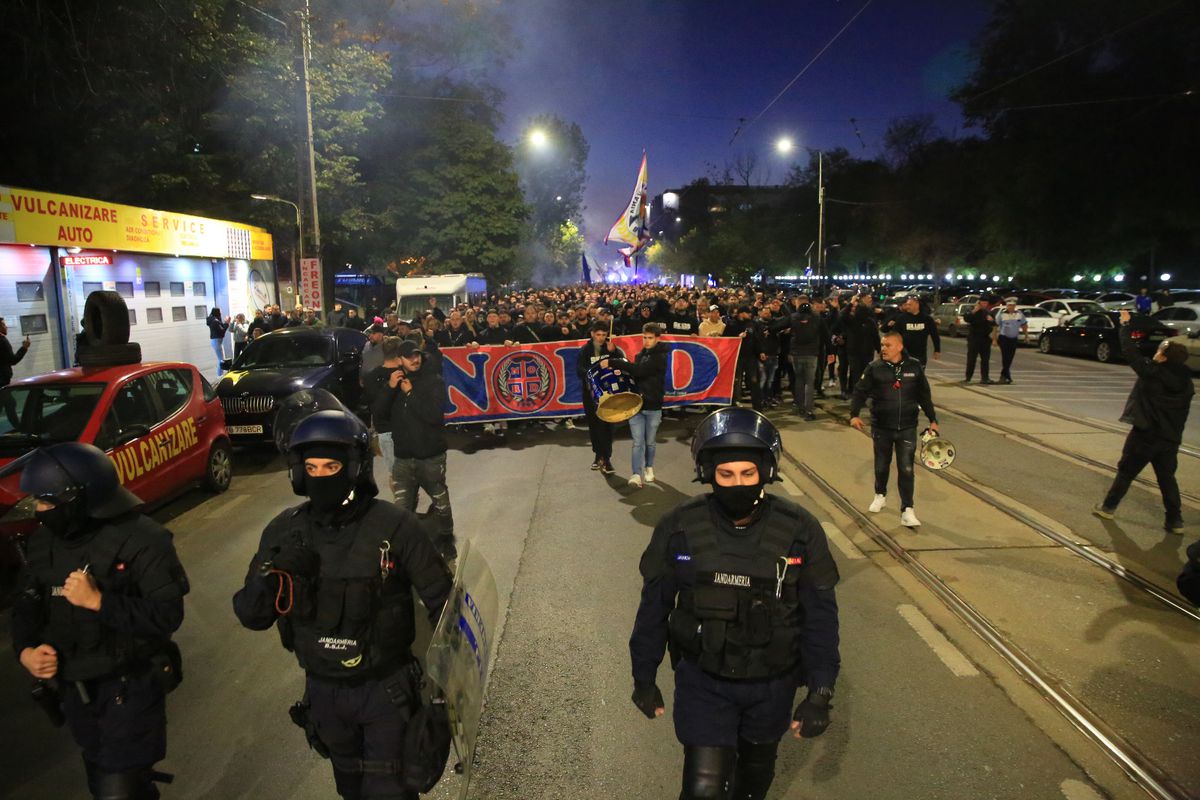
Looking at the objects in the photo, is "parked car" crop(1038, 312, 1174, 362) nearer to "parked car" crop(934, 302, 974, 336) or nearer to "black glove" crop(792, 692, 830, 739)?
"parked car" crop(934, 302, 974, 336)

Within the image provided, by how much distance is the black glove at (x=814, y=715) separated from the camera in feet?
8.98

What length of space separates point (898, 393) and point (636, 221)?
2758 cm

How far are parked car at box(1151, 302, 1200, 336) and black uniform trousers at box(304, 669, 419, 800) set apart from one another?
21787 millimetres

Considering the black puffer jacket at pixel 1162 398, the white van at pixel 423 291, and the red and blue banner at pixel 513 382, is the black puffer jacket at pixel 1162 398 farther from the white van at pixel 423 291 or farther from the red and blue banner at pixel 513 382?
the white van at pixel 423 291

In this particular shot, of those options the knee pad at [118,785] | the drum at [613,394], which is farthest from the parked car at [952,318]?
the knee pad at [118,785]

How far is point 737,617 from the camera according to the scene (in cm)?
272

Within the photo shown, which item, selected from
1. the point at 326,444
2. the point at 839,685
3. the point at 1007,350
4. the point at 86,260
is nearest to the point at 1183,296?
the point at 1007,350

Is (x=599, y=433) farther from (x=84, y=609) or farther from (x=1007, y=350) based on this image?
(x=1007, y=350)

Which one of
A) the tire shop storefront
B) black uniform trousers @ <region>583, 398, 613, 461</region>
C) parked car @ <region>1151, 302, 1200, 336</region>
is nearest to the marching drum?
black uniform trousers @ <region>583, 398, 613, 461</region>

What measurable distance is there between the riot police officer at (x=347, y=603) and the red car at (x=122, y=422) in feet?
15.2

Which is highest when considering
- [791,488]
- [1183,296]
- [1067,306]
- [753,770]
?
[1183,296]

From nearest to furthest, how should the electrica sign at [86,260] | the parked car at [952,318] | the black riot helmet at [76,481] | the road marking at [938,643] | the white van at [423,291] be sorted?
the black riot helmet at [76,481] < the road marking at [938,643] < the electrica sign at [86,260] < the white van at [423,291] < the parked car at [952,318]

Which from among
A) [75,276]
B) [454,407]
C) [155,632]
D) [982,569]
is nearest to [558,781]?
[155,632]

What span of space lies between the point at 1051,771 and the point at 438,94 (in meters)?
41.2
